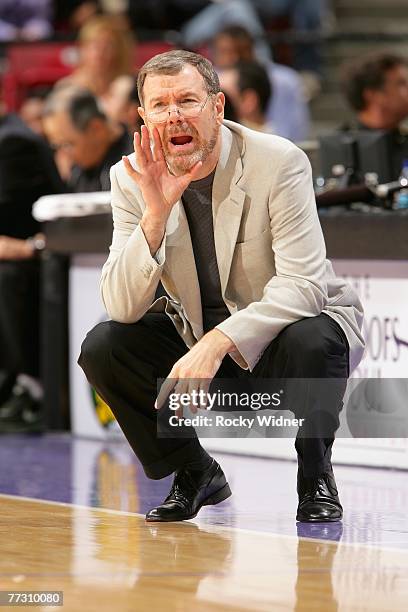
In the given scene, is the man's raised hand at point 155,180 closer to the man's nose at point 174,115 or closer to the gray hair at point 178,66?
the man's nose at point 174,115

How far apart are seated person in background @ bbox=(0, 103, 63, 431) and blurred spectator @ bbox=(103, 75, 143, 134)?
56 centimetres

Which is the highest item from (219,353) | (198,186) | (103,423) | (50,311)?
(198,186)

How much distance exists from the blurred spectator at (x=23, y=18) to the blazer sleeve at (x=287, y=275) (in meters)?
7.61

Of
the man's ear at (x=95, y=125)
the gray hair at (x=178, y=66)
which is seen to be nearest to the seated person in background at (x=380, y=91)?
the man's ear at (x=95, y=125)

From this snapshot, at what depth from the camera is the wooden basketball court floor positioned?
10.7 ft

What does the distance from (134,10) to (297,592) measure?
8.74 metres

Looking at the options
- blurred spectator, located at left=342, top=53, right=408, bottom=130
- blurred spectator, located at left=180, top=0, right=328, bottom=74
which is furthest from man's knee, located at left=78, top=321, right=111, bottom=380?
blurred spectator, located at left=180, top=0, right=328, bottom=74

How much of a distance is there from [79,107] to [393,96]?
165cm

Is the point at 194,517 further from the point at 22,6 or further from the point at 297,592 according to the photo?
the point at 22,6

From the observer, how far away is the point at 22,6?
37.9 ft

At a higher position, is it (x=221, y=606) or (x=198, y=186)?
(x=198, y=186)

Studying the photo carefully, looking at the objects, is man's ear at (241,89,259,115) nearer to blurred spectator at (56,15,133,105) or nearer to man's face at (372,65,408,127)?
man's face at (372,65,408,127)

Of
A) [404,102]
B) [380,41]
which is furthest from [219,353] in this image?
[380,41]

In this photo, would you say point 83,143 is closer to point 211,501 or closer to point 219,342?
point 211,501
